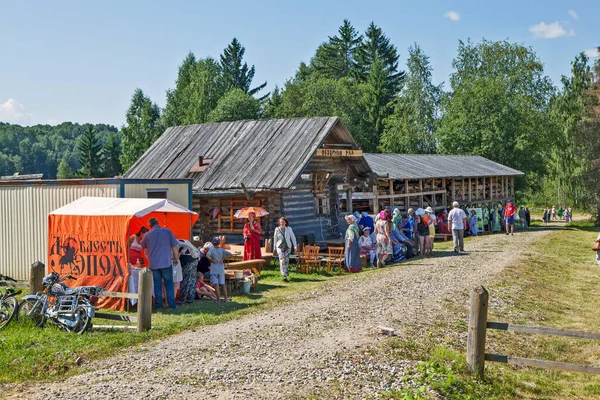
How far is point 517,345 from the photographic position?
44.1 feet

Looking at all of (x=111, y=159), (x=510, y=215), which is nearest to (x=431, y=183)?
(x=510, y=215)

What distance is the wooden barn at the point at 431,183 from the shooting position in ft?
106

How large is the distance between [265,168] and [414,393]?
16.1 meters

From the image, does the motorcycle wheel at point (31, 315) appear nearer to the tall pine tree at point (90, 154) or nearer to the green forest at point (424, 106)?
the green forest at point (424, 106)

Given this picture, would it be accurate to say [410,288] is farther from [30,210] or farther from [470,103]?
[470,103]

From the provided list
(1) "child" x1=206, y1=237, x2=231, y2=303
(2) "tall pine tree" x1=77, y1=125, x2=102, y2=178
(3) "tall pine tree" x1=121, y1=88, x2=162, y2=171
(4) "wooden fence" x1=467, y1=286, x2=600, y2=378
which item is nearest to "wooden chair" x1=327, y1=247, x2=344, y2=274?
(1) "child" x1=206, y1=237, x2=231, y2=303

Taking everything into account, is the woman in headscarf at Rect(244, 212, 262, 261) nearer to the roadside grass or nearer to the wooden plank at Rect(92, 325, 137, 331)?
the roadside grass

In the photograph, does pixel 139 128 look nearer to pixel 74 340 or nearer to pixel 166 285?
pixel 166 285

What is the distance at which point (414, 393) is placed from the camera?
9.49m

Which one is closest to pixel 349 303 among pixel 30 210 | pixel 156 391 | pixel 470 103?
pixel 156 391

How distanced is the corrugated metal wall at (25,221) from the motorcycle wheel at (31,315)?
231 inches

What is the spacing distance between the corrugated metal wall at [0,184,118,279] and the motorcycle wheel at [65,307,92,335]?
22.0 ft

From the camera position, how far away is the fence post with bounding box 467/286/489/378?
10.2 m

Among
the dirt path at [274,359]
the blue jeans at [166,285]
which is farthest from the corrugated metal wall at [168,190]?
the dirt path at [274,359]
